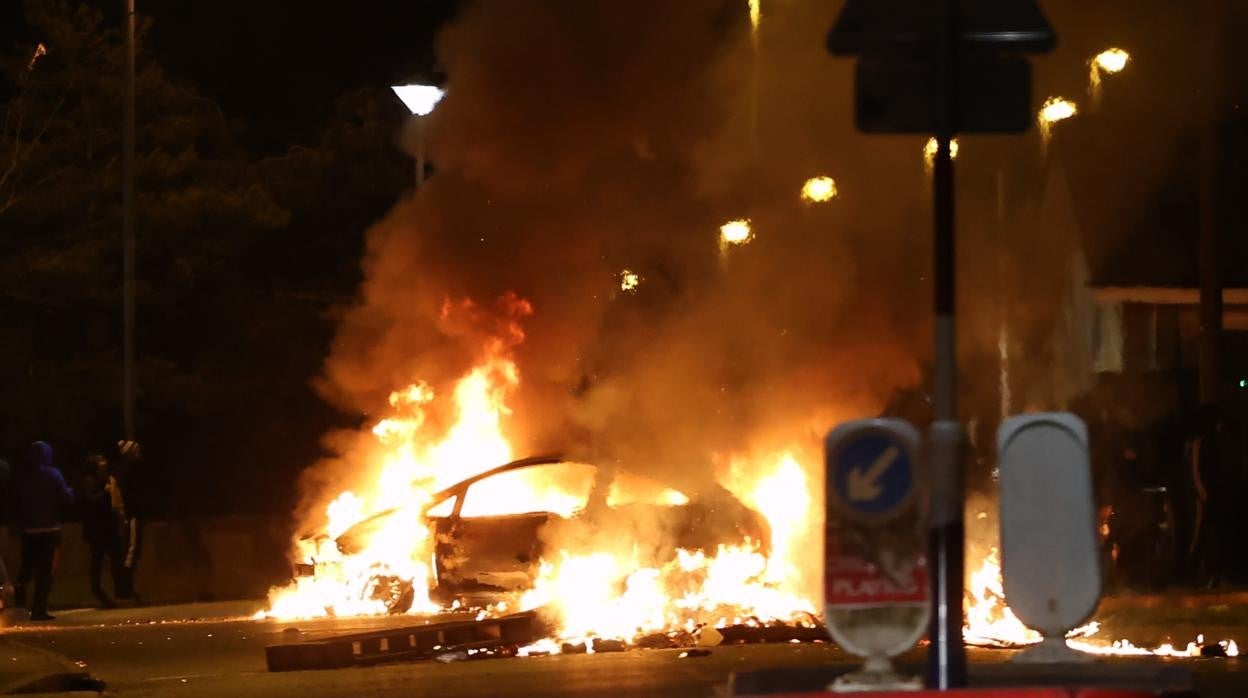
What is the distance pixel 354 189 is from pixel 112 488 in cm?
1513

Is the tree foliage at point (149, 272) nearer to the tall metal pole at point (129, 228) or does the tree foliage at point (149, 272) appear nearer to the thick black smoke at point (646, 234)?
the tall metal pole at point (129, 228)

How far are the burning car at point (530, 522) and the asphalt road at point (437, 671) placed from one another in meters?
0.65

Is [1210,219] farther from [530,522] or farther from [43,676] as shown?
[43,676]

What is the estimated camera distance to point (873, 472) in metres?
7.55

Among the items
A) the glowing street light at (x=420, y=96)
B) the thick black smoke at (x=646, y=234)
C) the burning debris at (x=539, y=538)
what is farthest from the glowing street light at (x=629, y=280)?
the glowing street light at (x=420, y=96)

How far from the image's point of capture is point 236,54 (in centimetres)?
3644

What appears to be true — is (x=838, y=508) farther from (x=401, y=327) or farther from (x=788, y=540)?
(x=401, y=327)

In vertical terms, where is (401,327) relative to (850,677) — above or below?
above

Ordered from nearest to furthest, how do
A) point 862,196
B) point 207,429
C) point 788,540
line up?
1. point 788,540
2. point 862,196
3. point 207,429

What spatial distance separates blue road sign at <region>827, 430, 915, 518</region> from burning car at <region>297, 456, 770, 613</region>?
7.63 m

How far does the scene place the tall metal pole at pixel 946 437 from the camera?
24.7ft

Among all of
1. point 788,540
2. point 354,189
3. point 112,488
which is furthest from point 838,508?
point 354,189

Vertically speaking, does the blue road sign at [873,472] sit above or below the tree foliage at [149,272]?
below

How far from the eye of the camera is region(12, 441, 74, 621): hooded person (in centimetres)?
1892
